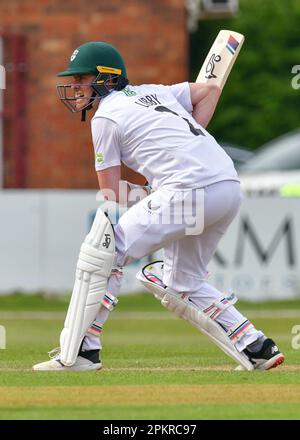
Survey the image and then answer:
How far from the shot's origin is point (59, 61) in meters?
20.5

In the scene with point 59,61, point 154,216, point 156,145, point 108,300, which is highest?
point 156,145

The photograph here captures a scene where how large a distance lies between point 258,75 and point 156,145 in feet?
103

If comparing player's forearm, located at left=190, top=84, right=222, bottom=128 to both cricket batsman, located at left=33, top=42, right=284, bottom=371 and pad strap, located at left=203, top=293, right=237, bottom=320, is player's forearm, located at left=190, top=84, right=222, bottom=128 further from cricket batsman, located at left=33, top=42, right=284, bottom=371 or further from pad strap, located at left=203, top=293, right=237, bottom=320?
pad strap, located at left=203, top=293, right=237, bottom=320

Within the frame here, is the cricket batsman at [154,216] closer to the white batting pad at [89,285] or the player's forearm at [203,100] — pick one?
the white batting pad at [89,285]

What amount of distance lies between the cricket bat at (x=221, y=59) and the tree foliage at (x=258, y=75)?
26974 mm

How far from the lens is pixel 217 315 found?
771 centimetres

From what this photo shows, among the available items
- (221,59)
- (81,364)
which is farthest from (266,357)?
(221,59)

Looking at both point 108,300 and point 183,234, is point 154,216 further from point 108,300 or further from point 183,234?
point 108,300

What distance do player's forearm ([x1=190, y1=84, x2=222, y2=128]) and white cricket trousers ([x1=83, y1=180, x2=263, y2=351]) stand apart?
21.7 inches

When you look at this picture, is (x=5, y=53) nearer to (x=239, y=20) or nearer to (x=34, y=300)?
(x=34, y=300)

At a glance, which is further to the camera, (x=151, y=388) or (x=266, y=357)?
(x=266, y=357)

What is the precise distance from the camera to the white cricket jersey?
7488mm

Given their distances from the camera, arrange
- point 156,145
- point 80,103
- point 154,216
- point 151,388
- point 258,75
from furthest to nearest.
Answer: point 258,75, point 80,103, point 156,145, point 154,216, point 151,388

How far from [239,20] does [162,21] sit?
18.4m
